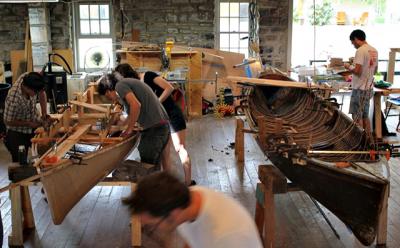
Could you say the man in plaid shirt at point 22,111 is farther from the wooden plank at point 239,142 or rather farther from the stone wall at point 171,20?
the stone wall at point 171,20

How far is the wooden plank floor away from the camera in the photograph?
14.5 feet

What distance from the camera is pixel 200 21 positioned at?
10641 mm

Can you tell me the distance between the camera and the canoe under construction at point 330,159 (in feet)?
11.9

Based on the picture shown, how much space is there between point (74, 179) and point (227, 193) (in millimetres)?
2072

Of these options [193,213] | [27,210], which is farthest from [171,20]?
[193,213]

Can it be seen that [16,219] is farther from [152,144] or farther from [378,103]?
[378,103]

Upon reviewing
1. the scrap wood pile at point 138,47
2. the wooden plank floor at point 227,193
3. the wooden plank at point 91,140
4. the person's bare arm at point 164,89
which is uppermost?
the scrap wood pile at point 138,47

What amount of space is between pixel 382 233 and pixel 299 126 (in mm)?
1775

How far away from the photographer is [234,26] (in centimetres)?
1087

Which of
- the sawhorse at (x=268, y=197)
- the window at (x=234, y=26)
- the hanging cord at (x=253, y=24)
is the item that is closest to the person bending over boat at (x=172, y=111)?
the sawhorse at (x=268, y=197)

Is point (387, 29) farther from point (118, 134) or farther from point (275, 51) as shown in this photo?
point (118, 134)

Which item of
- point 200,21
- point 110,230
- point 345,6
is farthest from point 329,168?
point 345,6

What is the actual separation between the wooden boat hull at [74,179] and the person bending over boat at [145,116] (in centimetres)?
25

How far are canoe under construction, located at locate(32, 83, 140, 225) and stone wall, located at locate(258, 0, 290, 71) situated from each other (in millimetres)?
5682
